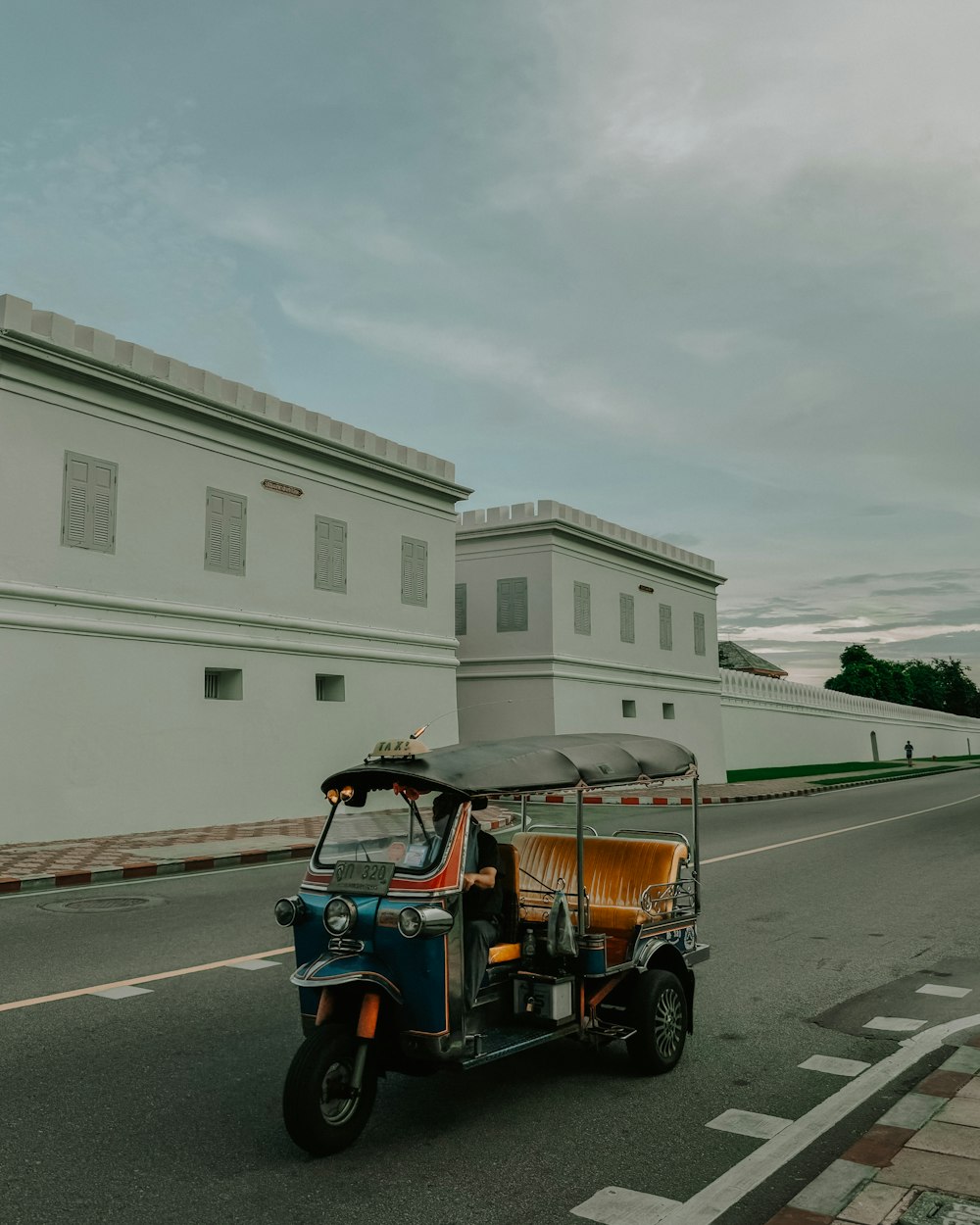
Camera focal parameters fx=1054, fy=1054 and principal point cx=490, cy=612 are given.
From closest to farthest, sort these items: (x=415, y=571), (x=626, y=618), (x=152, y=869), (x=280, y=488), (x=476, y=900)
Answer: (x=476, y=900) < (x=152, y=869) < (x=280, y=488) < (x=415, y=571) < (x=626, y=618)

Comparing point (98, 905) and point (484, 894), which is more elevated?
point (484, 894)

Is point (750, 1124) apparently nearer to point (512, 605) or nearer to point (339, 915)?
point (339, 915)

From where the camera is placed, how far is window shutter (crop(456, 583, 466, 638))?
33562 mm

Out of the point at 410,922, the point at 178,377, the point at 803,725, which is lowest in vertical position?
the point at 410,922

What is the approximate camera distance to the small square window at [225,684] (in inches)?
845

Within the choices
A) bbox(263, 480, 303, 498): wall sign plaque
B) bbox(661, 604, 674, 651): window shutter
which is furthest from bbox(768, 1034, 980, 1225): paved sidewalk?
bbox(661, 604, 674, 651): window shutter

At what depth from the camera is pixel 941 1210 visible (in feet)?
12.4

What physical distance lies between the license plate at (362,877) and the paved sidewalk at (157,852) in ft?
17.9

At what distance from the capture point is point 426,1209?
4086mm

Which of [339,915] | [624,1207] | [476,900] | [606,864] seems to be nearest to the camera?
[624,1207]

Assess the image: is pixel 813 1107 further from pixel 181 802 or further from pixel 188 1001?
pixel 181 802

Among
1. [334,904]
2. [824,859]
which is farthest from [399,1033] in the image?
[824,859]

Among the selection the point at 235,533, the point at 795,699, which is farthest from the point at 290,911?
the point at 795,699

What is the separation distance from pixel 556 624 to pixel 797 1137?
2711 cm
